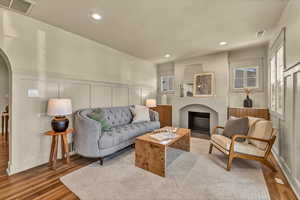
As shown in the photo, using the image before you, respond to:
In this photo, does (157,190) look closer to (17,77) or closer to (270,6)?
(17,77)

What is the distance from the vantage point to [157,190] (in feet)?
5.73

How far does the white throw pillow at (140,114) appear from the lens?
3648mm

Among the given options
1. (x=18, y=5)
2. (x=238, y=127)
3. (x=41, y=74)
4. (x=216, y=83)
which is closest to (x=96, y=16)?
(x=18, y=5)

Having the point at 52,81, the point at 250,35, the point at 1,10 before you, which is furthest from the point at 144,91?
the point at 1,10

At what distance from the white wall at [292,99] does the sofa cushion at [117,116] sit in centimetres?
316

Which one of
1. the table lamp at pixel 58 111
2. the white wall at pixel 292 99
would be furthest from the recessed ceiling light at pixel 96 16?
the white wall at pixel 292 99

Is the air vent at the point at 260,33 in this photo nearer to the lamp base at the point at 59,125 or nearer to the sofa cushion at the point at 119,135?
the sofa cushion at the point at 119,135

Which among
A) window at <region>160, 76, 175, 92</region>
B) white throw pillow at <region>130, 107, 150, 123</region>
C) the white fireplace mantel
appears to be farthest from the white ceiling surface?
window at <region>160, 76, 175, 92</region>

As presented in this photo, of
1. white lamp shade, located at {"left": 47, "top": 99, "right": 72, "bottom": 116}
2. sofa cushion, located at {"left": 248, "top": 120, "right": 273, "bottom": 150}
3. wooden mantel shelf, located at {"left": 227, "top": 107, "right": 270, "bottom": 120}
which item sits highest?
white lamp shade, located at {"left": 47, "top": 99, "right": 72, "bottom": 116}

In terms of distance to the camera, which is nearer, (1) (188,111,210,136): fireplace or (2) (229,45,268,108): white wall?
(2) (229,45,268,108): white wall

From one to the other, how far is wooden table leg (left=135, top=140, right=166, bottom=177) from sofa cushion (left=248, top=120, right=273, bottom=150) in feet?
5.26

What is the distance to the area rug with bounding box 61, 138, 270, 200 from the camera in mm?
1654

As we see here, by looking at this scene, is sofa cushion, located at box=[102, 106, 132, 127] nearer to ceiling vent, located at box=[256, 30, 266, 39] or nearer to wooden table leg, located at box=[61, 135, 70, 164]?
wooden table leg, located at box=[61, 135, 70, 164]

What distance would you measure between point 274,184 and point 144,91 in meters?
3.99
